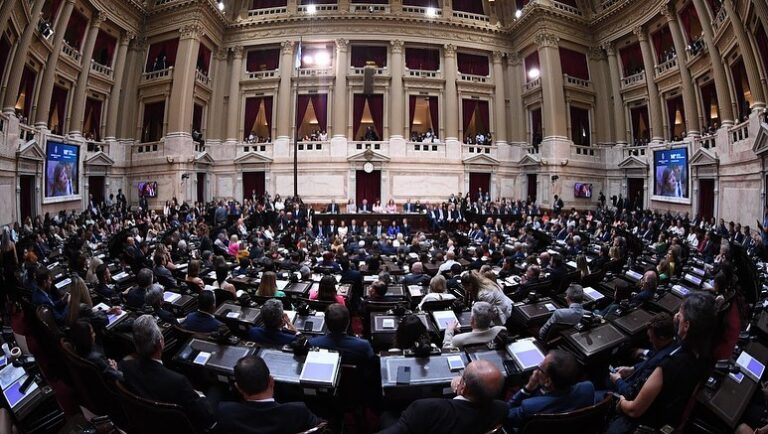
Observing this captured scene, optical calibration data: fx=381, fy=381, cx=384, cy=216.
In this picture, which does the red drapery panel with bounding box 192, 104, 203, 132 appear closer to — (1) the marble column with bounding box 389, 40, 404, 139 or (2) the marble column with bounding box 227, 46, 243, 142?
(2) the marble column with bounding box 227, 46, 243, 142

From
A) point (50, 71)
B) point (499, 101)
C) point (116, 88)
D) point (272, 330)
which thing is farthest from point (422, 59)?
point (272, 330)

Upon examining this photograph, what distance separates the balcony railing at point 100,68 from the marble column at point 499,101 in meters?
22.7

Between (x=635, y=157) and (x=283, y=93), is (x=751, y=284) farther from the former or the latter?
(x=283, y=93)

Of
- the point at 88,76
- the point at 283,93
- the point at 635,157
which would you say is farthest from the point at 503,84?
the point at 88,76

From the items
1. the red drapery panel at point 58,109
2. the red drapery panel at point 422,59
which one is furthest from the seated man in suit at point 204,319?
the red drapery panel at point 422,59

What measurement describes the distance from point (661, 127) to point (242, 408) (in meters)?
25.3

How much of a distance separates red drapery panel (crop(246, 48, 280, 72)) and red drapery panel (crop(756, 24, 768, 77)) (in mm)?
22478

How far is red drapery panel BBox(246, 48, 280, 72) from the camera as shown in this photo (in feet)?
78.1

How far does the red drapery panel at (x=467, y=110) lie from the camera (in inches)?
958

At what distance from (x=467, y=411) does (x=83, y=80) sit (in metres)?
24.6

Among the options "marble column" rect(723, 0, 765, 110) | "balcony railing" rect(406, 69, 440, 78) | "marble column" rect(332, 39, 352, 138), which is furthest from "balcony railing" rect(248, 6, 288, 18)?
"marble column" rect(723, 0, 765, 110)

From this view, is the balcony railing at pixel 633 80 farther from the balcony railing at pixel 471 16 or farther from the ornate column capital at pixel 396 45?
the ornate column capital at pixel 396 45

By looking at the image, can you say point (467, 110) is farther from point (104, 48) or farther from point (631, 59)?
point (104, 48)

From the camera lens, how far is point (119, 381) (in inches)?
109
